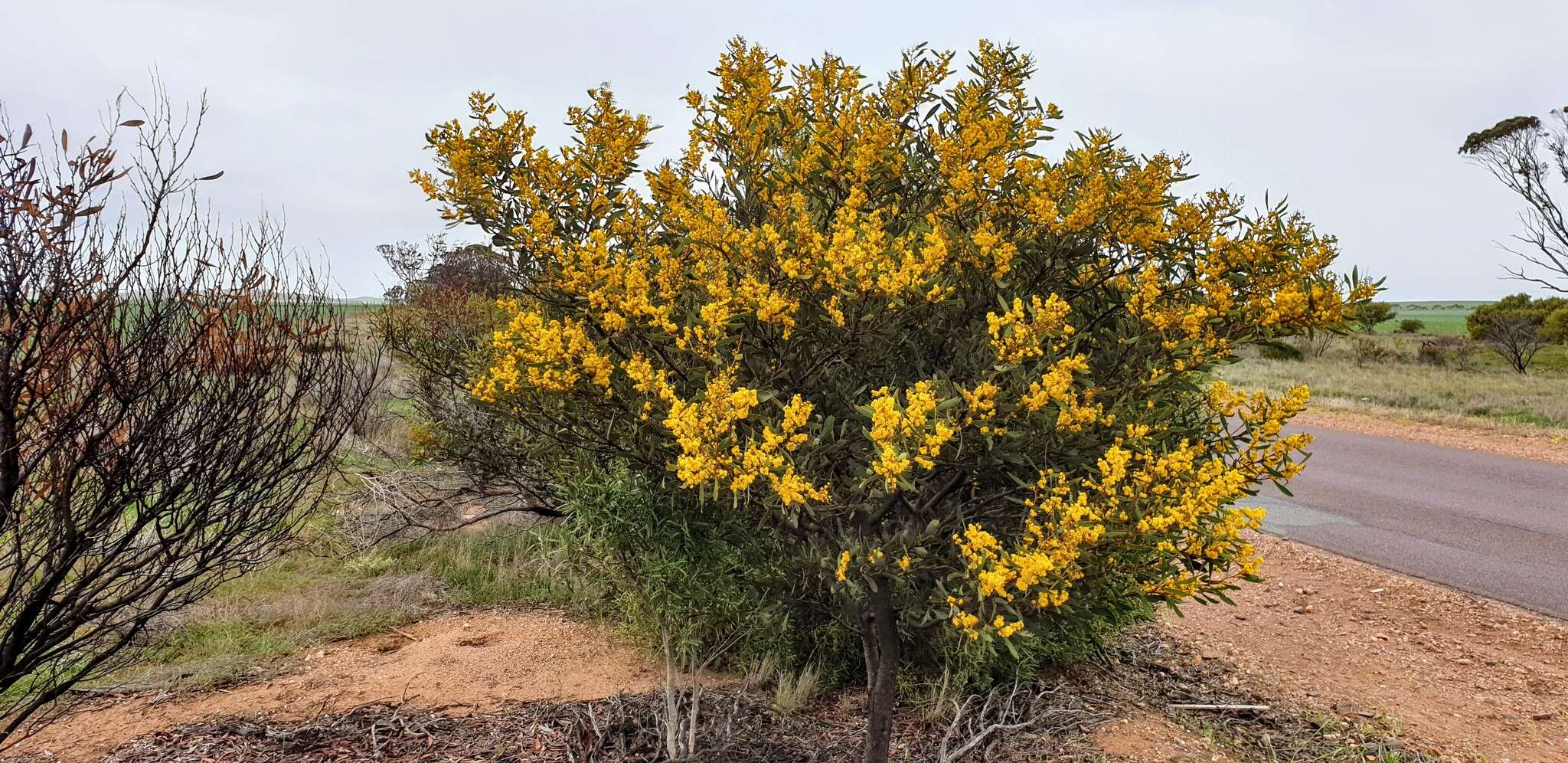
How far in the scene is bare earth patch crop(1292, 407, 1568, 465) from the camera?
12109mm

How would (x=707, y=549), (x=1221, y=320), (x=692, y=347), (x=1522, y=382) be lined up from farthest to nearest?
(x=1522, y=382) < (x=707, y=549) < (x=692, y=347) < (x=1221, y=320)

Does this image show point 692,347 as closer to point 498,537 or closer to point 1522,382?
point 498,537

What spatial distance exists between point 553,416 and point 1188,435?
7.77ft

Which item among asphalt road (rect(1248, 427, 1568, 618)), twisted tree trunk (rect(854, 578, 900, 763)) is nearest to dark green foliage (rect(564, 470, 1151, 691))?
twisted tree trunk (rect(854, 578, 900, 763))

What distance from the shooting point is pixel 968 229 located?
10.7 feet

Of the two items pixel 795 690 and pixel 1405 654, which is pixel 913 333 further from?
pixel 1405 654

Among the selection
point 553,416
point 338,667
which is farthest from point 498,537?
point 553,416

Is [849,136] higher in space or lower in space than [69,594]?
higher

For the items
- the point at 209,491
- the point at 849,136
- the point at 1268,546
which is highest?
the point at 849,136

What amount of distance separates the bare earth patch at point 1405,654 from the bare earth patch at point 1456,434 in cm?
686

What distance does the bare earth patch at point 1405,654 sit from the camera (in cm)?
478

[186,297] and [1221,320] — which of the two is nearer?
[1221,320]

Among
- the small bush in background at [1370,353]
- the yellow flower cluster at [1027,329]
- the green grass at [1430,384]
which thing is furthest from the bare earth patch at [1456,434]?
the small bush in background at [1370,353]

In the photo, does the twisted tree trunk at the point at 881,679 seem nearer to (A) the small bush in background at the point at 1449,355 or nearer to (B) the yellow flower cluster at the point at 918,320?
(B) the yellow flower cluster at the point at 918,320
